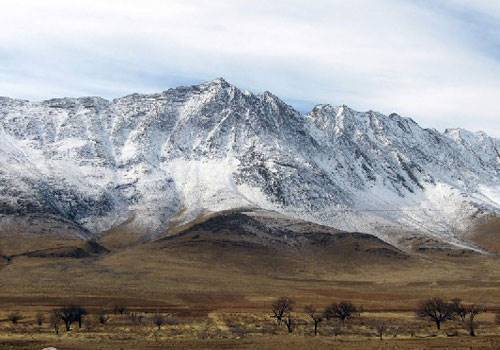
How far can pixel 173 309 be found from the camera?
12031 centimetres

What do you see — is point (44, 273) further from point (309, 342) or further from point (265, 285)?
point (309, 342)

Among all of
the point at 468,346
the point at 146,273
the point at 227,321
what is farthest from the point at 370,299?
the point at 468,346

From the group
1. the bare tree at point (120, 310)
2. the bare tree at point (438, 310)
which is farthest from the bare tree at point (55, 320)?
the bare tree at point (438, 310)

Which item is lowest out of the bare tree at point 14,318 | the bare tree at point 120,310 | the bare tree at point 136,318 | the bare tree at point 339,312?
the bare tree at point 14,318

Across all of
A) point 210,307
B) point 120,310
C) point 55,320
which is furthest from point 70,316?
point 210,307

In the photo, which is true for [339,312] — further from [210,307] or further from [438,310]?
[210,307]

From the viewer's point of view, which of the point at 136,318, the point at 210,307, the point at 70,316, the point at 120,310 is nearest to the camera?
the point at 70,316

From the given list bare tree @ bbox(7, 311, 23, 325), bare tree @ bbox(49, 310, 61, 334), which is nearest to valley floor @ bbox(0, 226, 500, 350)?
bare tree @ bbox(7, 311, 23, 325)

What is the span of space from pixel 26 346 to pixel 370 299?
299 feet

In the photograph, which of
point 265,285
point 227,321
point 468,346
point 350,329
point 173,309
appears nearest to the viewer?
point 468,346

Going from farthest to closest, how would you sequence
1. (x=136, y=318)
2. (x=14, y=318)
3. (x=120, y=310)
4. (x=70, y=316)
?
(x=120, y=310) < (x=136, y=318) < (x=14, y=318) < (x=70, y=316)

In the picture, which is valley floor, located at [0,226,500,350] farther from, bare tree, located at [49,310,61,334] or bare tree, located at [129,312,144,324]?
bare tree, located at [49,310,61,334]

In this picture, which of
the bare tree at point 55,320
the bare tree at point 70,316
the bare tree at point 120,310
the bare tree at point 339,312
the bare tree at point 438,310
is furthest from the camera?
the bare tree at point 120,310

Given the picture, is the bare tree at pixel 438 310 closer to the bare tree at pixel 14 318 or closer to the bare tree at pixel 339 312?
the bare tree at pixel 339 312
